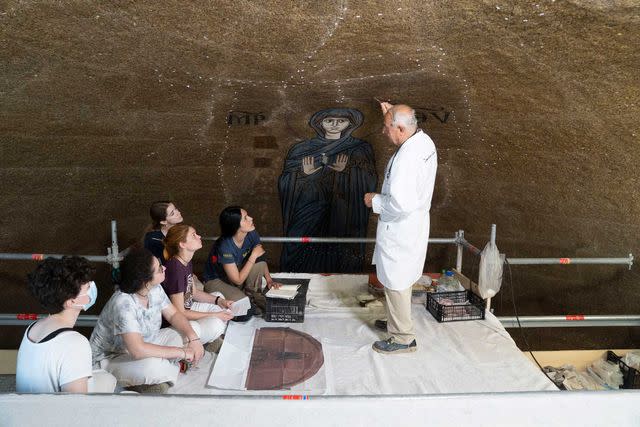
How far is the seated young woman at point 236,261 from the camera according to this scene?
3.53 m

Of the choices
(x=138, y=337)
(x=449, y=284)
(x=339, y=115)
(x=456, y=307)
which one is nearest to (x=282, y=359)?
(x=138, y=337)

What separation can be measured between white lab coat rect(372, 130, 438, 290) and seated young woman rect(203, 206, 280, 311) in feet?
3.07

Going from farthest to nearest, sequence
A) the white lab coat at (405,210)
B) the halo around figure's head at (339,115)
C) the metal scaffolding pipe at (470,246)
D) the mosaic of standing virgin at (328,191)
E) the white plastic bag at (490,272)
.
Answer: the mosaic of standing virgin at (328,191)
the halo around figure's head at (339,115)
the metal scaffolding pipe at (470,246)
the white plastic bag at (490,272)
the white lab coat at (405,210)

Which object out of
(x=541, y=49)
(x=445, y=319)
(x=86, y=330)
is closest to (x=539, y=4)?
(x=541, y=49)

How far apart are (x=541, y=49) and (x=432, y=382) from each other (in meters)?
2.09

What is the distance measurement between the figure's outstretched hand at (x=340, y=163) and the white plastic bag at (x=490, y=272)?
1.91m

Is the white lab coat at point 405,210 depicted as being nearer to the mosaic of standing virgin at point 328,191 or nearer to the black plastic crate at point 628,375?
the mosaic of standing virgin at point 328,191

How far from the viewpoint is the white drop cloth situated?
273 centimetres

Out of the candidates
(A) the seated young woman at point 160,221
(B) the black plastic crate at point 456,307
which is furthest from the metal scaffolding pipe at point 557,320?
(A) the seated young woman at point 160,221

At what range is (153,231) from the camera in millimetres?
3574

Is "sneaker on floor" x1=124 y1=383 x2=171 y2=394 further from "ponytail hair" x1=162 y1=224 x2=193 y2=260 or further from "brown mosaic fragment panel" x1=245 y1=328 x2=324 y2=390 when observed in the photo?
"ponytail hair" x1=162 y1=224 x2=193 y2=260

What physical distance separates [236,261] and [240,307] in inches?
14.0

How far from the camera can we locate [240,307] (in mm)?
3426

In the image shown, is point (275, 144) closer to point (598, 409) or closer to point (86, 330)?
point (86, 330)
